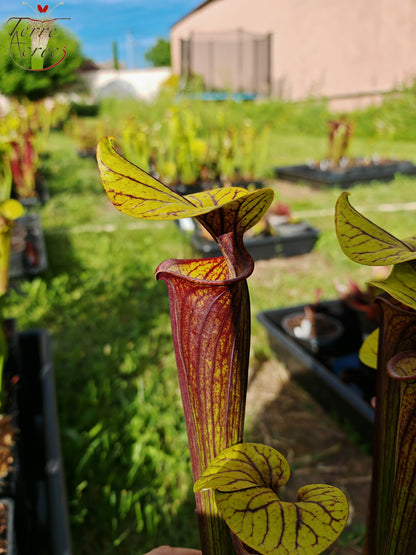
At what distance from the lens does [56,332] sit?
225cm

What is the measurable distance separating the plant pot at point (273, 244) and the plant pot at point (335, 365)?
98 centimetres

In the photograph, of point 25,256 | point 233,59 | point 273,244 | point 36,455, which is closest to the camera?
point 36,455

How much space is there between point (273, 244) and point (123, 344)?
4.54 ft

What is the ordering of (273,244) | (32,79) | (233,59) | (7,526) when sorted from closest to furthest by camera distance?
(7,526) → (273,244) → (32,79) → (233,59)

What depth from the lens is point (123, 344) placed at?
7.08 ft

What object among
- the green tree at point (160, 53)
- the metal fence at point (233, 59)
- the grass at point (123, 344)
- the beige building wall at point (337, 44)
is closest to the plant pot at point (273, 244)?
the grass at point (123, 344)

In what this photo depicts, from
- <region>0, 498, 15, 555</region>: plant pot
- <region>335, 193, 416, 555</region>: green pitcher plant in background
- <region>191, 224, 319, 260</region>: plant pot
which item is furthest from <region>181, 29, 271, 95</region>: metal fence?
<region>335, 193, 416, 555</region>: green pitcher plant in background

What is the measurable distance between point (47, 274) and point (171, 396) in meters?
1.43

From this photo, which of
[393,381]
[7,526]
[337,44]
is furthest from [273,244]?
Result: [337,44]

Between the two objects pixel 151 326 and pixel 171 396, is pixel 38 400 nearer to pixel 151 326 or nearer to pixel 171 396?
pixel 171 396

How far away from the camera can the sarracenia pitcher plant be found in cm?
38

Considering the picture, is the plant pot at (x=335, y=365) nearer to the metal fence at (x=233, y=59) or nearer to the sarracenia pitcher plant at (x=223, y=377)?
the sarracenia pitcher plant at (x=223, y=377)

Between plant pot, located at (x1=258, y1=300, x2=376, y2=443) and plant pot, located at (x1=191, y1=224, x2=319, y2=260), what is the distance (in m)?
0.98

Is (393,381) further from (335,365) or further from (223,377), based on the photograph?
(335,365)
